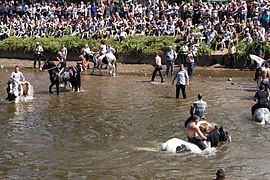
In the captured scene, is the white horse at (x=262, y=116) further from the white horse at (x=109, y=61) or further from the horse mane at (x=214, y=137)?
the white horse at (x=109, y=61)

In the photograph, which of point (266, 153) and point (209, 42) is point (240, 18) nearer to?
point (209, 42)

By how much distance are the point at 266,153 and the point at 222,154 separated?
42.6 inches

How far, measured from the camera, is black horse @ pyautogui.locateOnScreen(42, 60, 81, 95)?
2314 centimetres

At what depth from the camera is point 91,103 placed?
21.1 meters

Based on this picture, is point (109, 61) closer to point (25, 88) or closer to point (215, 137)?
point (25, 88)

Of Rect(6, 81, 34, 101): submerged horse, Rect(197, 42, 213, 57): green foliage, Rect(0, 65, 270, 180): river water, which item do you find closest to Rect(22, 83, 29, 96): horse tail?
Rect(6, 81, 34, 101): submerged horse

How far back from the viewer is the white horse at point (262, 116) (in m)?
17.0

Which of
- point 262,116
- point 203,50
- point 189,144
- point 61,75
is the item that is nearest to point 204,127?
point 189,144

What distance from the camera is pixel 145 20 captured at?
38.7m

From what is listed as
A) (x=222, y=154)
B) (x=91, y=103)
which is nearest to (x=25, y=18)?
(x=91, y=103)

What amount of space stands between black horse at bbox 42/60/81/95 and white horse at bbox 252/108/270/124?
901cm

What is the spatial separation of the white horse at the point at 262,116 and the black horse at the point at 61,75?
29.6 feet

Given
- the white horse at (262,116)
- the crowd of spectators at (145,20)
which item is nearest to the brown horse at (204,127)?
the white horse at (262,116)

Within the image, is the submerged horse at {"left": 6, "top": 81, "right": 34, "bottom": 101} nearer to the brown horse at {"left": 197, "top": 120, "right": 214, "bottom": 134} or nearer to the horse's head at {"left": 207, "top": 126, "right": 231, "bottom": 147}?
the brown horse at {"left": 197, "top": 120, "right": 214, "bottom": 134}
